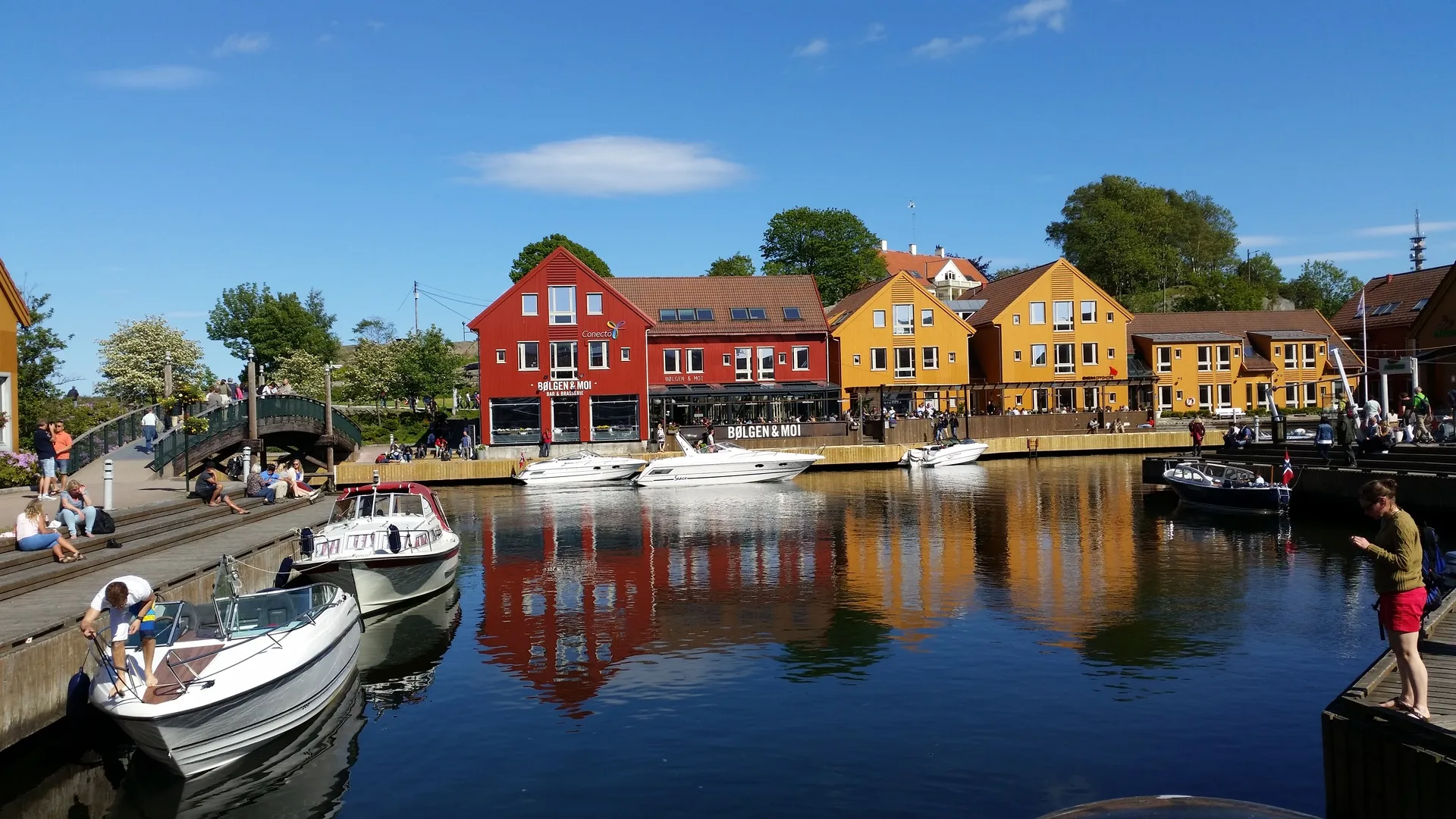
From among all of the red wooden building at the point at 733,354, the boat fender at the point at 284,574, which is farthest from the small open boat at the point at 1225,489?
the boat fender at the point at 284,574

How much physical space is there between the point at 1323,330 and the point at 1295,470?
48.4 meters

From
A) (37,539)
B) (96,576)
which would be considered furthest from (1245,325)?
(37,539)

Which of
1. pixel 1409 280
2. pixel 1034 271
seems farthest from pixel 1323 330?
pixel 1034 271

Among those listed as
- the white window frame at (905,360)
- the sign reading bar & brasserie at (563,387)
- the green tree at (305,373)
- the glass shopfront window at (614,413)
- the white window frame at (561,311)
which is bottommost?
the glass shopfront window at (614,413)

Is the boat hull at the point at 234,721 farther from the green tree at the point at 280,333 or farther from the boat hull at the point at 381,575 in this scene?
the green tree at the point at 280,333

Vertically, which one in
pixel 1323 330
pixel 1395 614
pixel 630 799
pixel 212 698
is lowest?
pixel 630 799

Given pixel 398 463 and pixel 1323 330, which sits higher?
pixel 1323 330

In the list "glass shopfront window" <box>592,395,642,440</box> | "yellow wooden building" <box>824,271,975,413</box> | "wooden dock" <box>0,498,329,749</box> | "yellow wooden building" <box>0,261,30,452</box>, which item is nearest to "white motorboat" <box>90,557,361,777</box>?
"wooden dock" <box>0,498,329,749</box>

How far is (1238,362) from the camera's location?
77000 mm

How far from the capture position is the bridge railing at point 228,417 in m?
37.2

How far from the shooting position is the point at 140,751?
14305 millimetres

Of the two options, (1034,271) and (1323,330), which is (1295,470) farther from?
(1323,330)

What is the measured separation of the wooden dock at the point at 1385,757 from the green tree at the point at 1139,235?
100242 mm

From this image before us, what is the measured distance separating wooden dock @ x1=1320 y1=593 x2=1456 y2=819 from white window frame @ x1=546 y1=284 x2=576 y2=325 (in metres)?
53.8
